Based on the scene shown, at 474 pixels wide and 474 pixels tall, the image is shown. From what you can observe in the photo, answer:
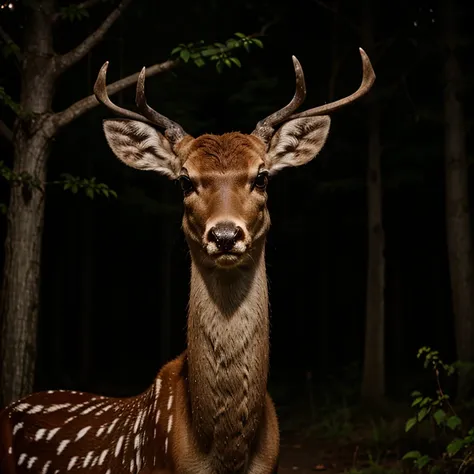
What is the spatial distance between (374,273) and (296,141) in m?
7.40

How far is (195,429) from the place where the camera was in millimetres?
4324

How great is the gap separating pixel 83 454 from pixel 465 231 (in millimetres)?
6961

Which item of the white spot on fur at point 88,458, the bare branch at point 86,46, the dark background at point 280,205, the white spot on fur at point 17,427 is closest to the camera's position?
the white spot on fur at point 88,458

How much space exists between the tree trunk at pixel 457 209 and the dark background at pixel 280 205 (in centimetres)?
23

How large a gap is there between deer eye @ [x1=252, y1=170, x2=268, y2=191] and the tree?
3.24 metres

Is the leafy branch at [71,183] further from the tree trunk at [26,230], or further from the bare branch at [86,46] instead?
the bare branch at [86,46]

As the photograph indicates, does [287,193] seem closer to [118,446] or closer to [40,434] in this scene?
[40,434]

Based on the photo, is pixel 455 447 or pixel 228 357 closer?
pixel 228 357

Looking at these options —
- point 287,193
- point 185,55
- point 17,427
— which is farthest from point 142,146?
point 287,193

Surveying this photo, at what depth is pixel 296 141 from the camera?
202 inches

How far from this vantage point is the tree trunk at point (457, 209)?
10.9 metres

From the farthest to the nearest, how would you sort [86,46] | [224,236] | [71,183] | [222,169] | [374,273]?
[374,273], [86,46], [71,183], [222,169], [224,236]

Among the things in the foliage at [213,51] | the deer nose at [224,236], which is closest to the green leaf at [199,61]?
the foliage at [213,51]

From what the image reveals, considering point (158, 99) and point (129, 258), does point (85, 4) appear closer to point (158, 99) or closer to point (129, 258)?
point (158, 99)
